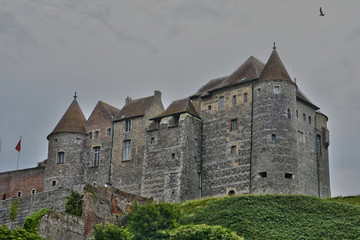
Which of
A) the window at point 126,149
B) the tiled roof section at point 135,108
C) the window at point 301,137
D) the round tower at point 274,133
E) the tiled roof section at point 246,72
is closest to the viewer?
the round tower at point 274,133

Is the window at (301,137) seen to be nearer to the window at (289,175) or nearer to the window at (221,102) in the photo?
the window at (289,175)

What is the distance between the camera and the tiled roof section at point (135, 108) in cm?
6881

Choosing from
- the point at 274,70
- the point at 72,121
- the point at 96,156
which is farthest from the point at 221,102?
the point at 72,121

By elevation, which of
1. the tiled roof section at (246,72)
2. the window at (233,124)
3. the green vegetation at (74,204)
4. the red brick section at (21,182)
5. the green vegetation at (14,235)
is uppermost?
the tiled roof section at (246,72)

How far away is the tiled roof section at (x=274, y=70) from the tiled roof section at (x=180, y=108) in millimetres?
7565

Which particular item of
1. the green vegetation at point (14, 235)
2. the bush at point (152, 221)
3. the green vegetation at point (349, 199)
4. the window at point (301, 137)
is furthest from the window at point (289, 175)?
the green vegetation at point (14, 235)

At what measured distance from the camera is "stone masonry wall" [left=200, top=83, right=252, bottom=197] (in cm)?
6047

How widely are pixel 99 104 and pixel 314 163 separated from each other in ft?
76.1

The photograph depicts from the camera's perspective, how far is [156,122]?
66375 millimetres

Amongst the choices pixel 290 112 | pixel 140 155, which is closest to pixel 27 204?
pixel 140 155

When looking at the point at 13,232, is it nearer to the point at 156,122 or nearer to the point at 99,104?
the point at 156,122

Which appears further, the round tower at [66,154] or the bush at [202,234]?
the round tower at [66,154]

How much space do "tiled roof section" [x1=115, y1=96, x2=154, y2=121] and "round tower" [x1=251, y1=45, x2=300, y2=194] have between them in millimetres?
12273

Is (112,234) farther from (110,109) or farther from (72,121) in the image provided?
(110,109)
